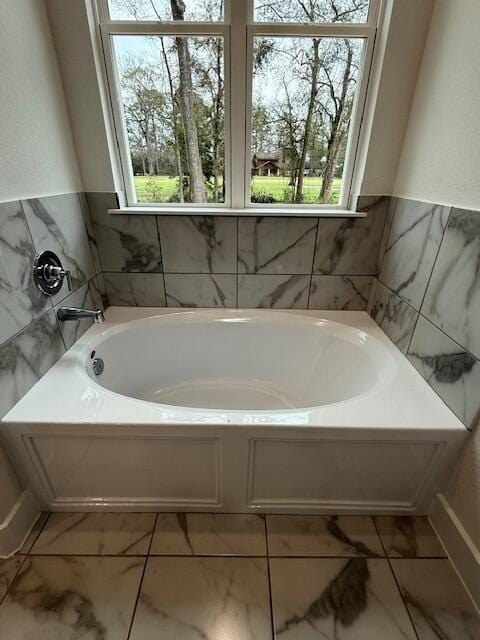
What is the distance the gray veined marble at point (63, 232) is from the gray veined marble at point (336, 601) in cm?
130

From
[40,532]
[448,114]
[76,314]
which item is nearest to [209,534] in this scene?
[40,532]

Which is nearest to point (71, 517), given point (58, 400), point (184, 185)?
point (58, 400)

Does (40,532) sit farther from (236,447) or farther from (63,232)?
(63,232)

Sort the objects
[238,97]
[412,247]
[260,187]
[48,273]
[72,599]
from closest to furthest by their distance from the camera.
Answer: [72,599], [48,273], [412,247], [238,97], [260,187]

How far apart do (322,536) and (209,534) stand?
40 centimetres

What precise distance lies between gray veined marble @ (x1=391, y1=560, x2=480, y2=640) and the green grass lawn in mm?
1555

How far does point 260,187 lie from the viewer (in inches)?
60.2

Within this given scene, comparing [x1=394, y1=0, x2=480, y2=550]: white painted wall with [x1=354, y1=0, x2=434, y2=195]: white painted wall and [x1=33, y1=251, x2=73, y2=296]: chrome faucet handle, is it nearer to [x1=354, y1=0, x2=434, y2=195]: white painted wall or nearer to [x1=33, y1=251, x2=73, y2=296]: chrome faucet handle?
[x1=354, y1=0, x2=434, y2=195]: white painted wall

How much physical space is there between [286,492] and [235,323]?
82cm

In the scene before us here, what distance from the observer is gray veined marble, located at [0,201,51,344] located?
3.04 ft

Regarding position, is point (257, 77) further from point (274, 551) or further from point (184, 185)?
point (274, 551)

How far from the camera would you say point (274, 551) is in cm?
101

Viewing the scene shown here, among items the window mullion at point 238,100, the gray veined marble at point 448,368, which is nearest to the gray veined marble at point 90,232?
the window mullion at point 238,100

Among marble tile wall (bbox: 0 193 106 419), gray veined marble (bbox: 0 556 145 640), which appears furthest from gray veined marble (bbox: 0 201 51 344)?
gray veined marble (bbox: 0 556 145 640)
